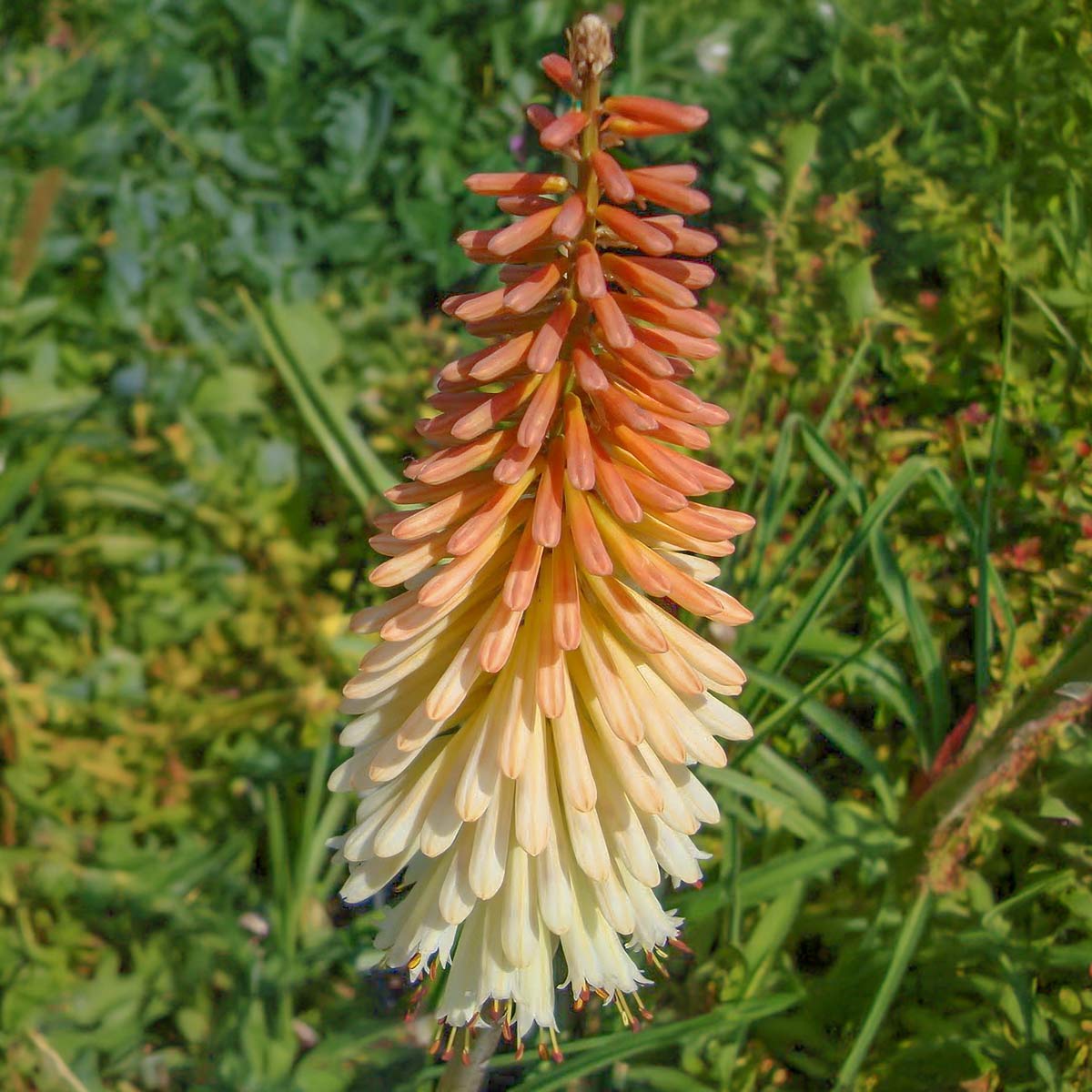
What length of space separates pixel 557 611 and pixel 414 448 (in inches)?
91.7

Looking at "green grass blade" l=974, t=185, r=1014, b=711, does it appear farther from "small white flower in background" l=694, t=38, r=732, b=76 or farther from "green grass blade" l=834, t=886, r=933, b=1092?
"small white flower in background" l=694, t=38, r=732, b=76

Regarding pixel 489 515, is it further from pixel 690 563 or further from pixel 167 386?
pixel 167 386

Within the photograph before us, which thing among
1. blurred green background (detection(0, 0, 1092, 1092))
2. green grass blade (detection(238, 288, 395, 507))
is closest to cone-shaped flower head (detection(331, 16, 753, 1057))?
blurred green background (detection(0, 0, 1092, 1092))

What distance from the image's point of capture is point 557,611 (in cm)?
178

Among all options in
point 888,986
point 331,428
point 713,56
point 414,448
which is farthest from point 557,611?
point 713,56

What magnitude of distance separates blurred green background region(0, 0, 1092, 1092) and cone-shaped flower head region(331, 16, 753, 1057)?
53cm

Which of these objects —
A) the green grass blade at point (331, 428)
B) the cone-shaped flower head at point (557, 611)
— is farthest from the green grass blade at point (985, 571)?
the green grass blade at point (331, 428)

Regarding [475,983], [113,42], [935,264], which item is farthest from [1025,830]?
[113,42]

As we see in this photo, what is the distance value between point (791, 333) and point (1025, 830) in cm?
168

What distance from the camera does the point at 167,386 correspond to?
4.02 m

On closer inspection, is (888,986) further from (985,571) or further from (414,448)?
(414,448)

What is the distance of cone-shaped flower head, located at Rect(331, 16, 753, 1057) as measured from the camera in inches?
67.6

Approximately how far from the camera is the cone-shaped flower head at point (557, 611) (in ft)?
5.64

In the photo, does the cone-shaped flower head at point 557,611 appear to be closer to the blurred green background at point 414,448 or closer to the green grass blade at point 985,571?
the blurred green background at point 414,448
